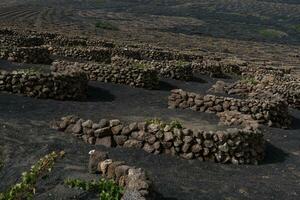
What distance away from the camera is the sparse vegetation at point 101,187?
489 inches

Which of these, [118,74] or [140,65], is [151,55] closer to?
[140,65]

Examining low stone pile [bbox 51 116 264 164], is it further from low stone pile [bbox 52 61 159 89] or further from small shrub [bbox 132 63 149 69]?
small shrub [bbox 132 63 149 69]

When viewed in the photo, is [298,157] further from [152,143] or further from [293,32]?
[293,32]

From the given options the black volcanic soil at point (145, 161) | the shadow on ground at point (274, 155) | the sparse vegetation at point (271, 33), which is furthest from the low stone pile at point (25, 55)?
the sparse vegetation at point (271, 33)

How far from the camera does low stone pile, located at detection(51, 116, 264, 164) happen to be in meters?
17.9

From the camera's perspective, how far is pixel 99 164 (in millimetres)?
14570

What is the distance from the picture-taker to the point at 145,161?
1709 centimetres

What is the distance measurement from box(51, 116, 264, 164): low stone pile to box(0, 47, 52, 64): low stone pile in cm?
1740

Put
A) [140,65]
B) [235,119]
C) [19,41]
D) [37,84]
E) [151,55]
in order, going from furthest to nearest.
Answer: [151,55], [19,41], [140,65], [37,84], [235,119]

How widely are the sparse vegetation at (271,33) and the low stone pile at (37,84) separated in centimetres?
9984

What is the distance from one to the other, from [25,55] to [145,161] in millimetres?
20408

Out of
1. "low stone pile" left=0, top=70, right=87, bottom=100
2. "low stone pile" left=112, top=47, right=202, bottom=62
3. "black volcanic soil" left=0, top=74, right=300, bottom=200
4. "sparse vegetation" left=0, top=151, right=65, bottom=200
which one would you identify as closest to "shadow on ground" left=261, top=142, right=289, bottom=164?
"black volcanic soil" left=0, top=74, right=300, bottom=200

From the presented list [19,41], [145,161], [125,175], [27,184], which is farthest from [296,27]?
[27,184]

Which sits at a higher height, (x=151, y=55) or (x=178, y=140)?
(x=178, y=140)
